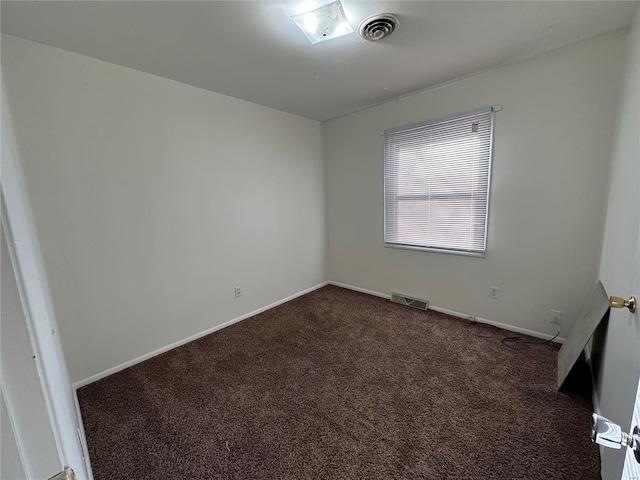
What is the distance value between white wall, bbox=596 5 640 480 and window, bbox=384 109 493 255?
2.78ft

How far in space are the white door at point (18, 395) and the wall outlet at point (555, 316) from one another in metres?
3.16

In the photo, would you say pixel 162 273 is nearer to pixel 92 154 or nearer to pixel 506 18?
pixel 92 154

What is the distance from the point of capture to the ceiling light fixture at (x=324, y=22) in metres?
1.56

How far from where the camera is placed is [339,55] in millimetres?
2045

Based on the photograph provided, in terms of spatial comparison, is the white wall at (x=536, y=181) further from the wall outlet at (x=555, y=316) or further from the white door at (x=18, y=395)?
the white door at (x=18, y=395)

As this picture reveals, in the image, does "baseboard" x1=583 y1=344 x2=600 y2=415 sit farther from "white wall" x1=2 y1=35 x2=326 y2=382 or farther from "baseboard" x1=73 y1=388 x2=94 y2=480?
"white wall" x1=2 y1=35 x2=326 y2=382

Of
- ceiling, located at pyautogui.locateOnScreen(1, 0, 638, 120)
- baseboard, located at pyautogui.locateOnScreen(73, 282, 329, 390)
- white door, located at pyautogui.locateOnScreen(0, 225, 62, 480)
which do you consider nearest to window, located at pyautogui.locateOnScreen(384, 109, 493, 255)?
ceiling, located at pyautogui.locateOnScreen(1, 0, 638, 120)

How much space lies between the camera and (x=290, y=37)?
179cm

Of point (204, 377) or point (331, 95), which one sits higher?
point (331, 95)

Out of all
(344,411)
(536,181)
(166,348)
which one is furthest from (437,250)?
(166,348)

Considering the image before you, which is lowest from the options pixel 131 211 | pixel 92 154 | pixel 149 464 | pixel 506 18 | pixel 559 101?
pixel 149 464

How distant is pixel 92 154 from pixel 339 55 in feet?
6.70

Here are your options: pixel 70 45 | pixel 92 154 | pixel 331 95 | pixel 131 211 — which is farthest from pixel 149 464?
pixel 331 95

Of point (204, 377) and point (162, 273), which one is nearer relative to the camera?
point (204, 377)
